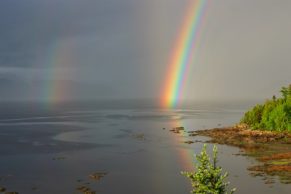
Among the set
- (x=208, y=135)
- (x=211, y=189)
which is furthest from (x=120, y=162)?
(x=211, y=189)

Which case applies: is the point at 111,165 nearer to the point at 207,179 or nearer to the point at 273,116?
the point at 207,179

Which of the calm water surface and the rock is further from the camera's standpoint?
the rock

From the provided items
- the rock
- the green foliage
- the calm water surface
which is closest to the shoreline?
the calm water surface

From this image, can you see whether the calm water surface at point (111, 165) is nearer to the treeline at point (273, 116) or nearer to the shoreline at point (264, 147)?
the shoreline at point (264, 147)

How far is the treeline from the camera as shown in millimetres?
113000

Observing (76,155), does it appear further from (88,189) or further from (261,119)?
(261,119)

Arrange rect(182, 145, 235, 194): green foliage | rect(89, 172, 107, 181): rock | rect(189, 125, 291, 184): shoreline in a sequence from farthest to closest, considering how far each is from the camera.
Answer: rect(89, 172, 107, 181): rock < rect(189, 125, 291, 184): shoreline < rect(182, 145, 235, 194): green foliage

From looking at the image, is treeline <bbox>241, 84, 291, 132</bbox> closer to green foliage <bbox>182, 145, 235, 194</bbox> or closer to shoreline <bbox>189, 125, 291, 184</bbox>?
shoreline <bbox>189, 125, 291, 184</bbox>

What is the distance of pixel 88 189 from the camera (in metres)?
55.9

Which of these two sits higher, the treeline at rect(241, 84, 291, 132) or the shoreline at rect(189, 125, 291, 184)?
the treeline at rect(241, 84, 291, 132)

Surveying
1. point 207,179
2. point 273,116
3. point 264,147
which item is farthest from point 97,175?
point 273,116

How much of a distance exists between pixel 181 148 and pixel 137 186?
40.6m

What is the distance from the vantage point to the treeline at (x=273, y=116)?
371ft

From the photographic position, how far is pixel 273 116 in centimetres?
11556
